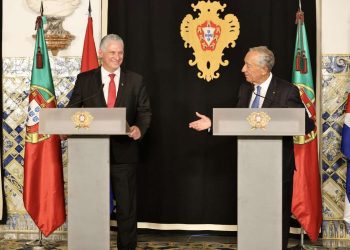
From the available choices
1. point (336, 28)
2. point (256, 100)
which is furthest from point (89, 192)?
point (336, 28)

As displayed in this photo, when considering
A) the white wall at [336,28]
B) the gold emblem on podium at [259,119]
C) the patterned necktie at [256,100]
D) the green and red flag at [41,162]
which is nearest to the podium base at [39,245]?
the green and red flag at [41,162]

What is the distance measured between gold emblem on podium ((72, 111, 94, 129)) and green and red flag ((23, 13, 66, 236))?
133 centimetres

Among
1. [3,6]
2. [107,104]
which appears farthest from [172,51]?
[3,6]

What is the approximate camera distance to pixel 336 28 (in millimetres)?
4840

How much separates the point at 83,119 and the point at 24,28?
6.63 feet

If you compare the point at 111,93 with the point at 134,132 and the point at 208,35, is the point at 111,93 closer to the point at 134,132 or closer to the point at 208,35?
the point at 134,132

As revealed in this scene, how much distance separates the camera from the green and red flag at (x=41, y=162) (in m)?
4.73

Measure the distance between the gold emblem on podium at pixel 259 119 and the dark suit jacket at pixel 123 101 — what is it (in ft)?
2.95

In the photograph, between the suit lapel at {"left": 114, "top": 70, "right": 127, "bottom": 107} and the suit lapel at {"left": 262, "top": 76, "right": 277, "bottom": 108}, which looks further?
the suit lapel at {"left": 114, "top": 70, "right": 127, "bottom": 107}

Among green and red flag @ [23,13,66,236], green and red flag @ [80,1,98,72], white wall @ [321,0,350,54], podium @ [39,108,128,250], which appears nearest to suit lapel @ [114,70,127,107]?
podium @ [39,108,128,250]

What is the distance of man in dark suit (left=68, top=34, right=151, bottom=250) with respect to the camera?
399 centimetres

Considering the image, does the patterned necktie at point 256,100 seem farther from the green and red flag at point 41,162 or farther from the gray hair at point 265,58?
the green and red flag at point 41,162

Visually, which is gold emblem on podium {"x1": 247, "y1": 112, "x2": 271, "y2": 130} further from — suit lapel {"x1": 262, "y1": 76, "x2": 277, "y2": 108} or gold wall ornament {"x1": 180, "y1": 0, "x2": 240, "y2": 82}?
gold wall ornament {"x1": 180, "y1": 0, "x2": 240, "y2": 82}

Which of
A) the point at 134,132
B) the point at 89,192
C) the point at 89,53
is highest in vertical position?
the point at 89,53
